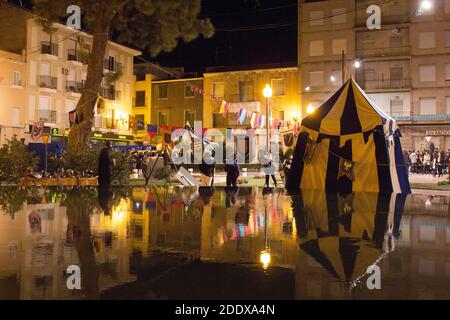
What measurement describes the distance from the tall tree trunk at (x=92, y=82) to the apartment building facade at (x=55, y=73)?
52.8 ft

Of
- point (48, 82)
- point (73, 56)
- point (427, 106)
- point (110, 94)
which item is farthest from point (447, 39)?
point (48, 82)

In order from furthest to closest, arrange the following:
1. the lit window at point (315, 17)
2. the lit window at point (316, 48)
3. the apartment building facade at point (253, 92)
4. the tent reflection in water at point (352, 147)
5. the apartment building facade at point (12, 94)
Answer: the apartment building facade at point (253, 92), the lit window at point (316, 48), the lit window at point (315, 17), the apartment building facade at point (12, 94), the tent reflection in water at point (352, 147)

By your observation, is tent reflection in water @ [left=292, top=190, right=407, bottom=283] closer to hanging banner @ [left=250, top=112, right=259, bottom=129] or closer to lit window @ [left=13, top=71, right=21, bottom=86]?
hanging banner @ [left=250, top=112, right=259, bottom=129]

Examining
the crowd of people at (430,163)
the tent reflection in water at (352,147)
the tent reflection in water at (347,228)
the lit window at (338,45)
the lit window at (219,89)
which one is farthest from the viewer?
the lit window at (219,89)

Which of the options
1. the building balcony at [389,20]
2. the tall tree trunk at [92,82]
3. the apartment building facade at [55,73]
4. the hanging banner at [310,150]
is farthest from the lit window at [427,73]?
the tall tree trunk at [92,82]

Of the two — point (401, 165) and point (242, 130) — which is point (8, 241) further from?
point (242, 130)

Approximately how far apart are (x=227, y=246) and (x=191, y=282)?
2.02 m

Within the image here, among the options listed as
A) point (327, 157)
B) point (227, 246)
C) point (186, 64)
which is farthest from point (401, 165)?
point (186, 64)

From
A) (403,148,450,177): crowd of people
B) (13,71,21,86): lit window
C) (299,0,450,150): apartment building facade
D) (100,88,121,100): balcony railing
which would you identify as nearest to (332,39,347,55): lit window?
(299,0,450,150): apartment building facade

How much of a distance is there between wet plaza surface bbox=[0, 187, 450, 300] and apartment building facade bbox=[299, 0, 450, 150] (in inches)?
1346

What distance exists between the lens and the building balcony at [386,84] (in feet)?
145

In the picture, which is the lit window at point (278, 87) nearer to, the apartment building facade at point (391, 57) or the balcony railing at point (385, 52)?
the apartment building facade at point (391, 57)

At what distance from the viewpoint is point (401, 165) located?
15164 millimetres
